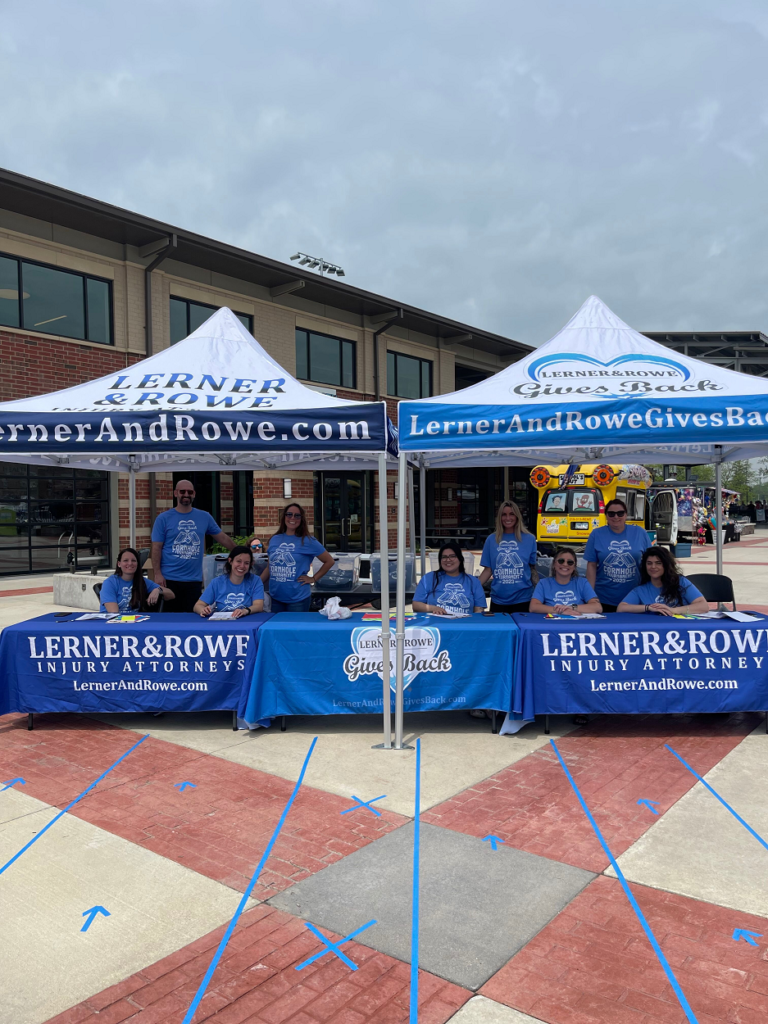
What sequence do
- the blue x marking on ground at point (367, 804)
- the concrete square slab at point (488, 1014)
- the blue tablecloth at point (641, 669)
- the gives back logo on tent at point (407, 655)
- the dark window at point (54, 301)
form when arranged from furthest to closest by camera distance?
1. the dark window at point (54, 301)
2. the gives back logo on tent at point (407, 655)
3. the blue tablecloth at point (641, 669)
4. the blue x marking on ground at point (367, 804)
5. the concrete square slab at point (488, 1014)

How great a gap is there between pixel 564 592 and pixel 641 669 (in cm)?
97

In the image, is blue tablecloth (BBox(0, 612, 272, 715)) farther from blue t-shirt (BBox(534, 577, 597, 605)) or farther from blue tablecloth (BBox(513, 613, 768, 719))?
blue t-shirt (BBox(534, 577, 597, 605))

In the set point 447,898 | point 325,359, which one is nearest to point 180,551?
point 447,898

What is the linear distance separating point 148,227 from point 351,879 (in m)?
14.9

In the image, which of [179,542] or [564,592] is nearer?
[564,592]

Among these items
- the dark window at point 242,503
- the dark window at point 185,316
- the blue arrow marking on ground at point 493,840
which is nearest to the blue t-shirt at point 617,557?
the blue arrow marking on ground at point 493,840

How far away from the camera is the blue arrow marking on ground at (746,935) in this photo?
2.94 m

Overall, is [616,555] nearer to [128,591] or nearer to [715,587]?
[715,587]

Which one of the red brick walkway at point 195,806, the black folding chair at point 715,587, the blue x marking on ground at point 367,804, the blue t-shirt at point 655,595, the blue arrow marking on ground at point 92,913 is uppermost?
the blue t-shirt at point 655,595

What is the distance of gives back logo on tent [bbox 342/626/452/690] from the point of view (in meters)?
5.65

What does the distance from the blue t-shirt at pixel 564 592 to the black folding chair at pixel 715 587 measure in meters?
2.17

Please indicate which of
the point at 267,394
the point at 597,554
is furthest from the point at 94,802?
the point at 597,554

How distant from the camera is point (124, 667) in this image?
19.0 ft

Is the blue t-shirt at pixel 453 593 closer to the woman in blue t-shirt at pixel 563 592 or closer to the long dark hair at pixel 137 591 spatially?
the woman in blue t-shirt at pixel 563 592
